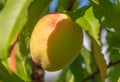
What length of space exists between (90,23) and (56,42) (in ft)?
0.49

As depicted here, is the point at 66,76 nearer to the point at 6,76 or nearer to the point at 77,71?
the point at 77,71

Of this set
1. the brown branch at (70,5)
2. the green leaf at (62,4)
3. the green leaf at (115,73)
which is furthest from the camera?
the green leaf at (115,73)

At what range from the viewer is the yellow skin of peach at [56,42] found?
3.01ft

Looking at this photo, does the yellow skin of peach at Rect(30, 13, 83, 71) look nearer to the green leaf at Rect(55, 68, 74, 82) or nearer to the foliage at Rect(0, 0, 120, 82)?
the foliage at Rect(0, 0, 120, 82)


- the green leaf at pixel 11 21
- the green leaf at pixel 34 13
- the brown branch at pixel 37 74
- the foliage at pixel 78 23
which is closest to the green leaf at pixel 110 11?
the foliage at pixel 78 23

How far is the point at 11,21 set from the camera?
30.7 inches

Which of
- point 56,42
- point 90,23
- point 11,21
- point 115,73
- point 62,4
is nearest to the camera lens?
point 11,21

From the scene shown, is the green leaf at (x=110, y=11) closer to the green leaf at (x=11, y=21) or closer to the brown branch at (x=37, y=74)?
the green leaf at (x=11, y=21)

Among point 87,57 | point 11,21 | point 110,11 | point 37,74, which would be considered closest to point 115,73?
point 87,57

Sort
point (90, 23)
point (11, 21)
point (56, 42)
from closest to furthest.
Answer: point (11, 21), point (56, 42), point (90, 23)

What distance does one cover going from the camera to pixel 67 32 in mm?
935

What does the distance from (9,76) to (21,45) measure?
0.52ft

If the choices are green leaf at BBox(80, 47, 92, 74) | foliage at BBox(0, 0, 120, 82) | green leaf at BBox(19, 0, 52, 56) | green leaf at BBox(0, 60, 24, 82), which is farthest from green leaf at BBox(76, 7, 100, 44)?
green leaf at BBox(80, 47, 92, 74)

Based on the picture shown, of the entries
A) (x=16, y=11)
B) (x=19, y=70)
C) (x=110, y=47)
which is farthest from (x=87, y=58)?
(x=16, y=11)
